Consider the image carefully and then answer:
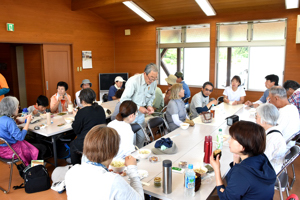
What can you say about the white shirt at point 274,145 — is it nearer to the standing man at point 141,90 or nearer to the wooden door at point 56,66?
the standing man at point 141,90

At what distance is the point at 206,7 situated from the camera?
676 centimetres

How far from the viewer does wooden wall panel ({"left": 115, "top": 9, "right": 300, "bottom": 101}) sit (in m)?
6.52

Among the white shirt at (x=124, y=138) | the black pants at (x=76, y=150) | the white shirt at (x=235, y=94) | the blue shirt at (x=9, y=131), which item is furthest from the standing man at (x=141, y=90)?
the white shirt at (x=235, y=94)

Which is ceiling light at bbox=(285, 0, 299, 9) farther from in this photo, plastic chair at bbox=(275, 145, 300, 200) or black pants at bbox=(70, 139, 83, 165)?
black pants at bbox=(70, 139, 83, 165)

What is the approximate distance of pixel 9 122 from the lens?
3.41 m

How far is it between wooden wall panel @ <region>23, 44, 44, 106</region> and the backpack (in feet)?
14.7

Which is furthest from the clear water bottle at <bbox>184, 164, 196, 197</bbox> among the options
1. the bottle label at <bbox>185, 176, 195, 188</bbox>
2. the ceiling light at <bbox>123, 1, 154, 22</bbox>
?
the ceiling light at <bbox>123, 1, 154, 22</bbox>

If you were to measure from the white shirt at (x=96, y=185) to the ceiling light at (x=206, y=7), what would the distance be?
5958 mm

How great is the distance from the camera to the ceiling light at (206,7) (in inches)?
258

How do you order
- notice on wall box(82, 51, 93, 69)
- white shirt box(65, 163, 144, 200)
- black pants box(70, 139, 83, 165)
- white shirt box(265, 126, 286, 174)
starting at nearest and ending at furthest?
1. white shirt box(65, 163, 144, 200)
2. white shirt box(265, 126, 286, 174)
3. black pants box(70, 139, 83, 165)
4. notice on wall box(82, 51, 93, 69)

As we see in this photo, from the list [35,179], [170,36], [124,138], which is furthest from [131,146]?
[170,36]

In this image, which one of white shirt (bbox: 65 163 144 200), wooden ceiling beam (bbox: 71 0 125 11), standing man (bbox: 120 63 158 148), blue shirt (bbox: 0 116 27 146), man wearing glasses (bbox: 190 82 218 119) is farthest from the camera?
wooden ceiling beam (bbox: 71 0 125 11)

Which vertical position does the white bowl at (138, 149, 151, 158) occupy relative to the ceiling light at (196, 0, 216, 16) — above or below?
below

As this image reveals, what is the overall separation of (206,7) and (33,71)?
5.29 metres
